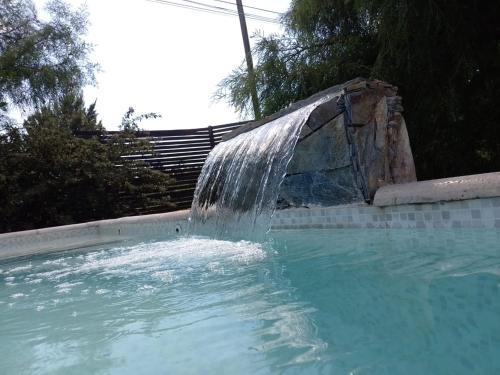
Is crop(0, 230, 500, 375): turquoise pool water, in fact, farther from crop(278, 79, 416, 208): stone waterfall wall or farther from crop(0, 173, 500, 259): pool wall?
crop(278, 79, 416, 208): stone waterfall wall

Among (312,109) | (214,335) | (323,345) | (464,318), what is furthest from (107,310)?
(312,109)

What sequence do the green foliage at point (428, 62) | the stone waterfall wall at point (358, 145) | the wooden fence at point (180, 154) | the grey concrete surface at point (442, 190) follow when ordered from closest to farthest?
1. the grey concrete surface at point (442, 190)
2. the stone waterfall wall at point (358, 145)
3. the green foliage at point (428, 62)
4. the wooden fence at point (180, 154)

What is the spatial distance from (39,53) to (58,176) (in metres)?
2.13

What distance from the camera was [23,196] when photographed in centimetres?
692

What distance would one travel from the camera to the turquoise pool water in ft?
3.41

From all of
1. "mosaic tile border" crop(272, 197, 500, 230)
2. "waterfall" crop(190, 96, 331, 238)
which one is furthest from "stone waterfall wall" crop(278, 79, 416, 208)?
"waterfall" crop(190, 96, 331, 238)

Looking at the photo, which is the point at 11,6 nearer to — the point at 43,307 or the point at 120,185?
the point at 120,185

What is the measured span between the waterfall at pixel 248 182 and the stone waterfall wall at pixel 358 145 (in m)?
0.20

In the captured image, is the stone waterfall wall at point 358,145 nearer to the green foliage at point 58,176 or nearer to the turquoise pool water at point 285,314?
the turquoise pool water at point 285,314

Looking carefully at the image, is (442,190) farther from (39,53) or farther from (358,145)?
(39,53)

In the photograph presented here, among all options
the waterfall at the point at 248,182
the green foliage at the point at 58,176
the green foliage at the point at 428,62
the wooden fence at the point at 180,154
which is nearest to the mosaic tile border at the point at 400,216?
the waterfall at the point at 248,182

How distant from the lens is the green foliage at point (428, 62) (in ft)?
13.5

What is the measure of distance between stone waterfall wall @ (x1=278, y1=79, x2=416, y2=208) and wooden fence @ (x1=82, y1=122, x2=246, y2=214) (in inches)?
219

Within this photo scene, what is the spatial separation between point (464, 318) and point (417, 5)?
11.7ft
